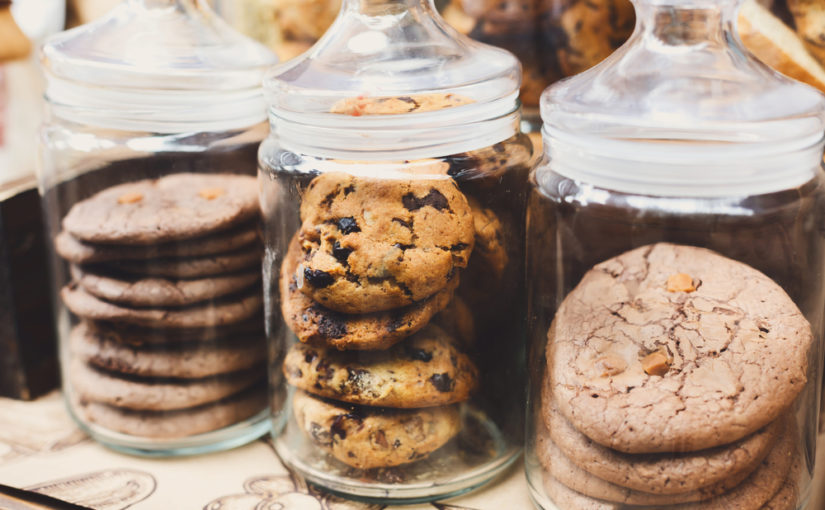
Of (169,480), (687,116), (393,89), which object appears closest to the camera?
(687,116)

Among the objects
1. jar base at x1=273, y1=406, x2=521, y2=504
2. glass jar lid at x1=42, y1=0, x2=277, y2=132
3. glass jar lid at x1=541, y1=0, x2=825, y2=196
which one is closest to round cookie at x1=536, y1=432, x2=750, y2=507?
jar base at x1=273, y1=406, x2=521, y2=504

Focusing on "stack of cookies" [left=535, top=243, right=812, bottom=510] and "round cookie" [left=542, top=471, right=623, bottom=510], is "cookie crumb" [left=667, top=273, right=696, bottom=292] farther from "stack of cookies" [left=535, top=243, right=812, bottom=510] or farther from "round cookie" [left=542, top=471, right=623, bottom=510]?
"round cookie" [left=542, top=471, right=623, bottom=510]

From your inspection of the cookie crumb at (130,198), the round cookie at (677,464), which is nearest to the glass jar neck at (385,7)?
the cookie crumb at (130,198)

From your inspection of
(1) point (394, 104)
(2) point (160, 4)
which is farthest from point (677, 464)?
(2) point (160, 4)

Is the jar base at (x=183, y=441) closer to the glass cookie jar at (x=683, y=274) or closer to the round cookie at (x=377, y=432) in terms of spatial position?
the round cookie at (x=377, y=432)

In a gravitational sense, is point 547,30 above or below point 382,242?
above

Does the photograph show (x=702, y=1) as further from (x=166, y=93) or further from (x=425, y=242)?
(x=166, y=93)

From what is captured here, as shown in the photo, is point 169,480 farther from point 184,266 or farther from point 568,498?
point 568,498
